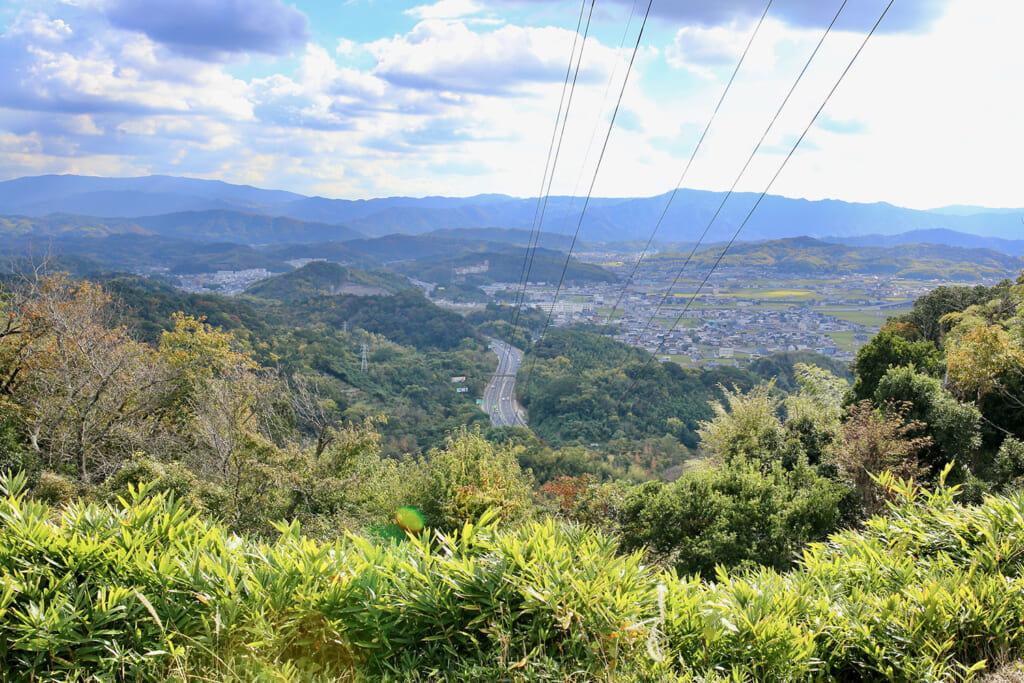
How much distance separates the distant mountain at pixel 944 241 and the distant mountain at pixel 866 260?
16081mm

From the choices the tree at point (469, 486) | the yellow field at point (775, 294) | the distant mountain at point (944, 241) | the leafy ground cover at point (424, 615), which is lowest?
the yellow field at point (775, 294)

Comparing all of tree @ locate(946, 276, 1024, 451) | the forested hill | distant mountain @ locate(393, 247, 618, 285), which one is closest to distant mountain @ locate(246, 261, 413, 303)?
the forested hill

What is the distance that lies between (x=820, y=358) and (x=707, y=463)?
4540 cm

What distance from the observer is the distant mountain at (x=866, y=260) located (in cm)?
9225

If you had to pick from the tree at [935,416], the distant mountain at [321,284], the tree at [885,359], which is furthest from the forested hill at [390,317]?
the tree at [935,416]

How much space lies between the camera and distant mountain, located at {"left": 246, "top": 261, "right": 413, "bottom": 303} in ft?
366

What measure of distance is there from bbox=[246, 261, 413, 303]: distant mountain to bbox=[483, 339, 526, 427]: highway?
41708 mm

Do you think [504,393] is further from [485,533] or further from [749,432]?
[485,533]

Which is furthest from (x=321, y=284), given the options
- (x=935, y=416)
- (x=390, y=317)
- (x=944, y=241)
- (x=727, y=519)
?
(x=944, y=241)

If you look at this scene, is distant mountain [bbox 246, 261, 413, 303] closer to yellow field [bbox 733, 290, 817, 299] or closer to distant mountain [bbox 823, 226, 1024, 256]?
yellow field [bbox 733, 290, 817, 299]

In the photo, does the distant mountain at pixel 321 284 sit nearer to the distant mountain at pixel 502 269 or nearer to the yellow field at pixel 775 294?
the distant mountain at pixel 502 269

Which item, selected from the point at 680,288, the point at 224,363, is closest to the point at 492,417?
the point at 224,363

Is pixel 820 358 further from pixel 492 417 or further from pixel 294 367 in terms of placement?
pixel 294 367

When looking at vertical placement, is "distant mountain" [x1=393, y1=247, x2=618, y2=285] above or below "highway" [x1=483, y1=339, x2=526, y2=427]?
above
